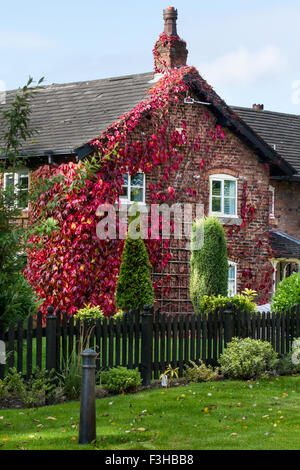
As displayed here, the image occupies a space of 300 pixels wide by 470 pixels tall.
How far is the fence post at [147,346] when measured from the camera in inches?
501

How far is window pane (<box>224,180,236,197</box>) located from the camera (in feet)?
77.6

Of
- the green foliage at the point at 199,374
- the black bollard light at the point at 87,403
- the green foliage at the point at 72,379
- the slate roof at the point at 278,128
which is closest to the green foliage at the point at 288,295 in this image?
the green foliage at the point at 199,374

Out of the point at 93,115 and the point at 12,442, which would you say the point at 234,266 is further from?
the point at 12,442

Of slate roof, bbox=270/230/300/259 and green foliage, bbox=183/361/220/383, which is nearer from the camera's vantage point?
green foliage, bbox=183/361/220/383

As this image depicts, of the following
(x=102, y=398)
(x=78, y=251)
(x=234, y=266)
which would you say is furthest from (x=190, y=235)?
(x=102, y=398)

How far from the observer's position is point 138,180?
21703mm

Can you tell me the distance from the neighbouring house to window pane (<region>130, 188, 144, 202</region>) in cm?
3

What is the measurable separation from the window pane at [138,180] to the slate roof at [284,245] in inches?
233

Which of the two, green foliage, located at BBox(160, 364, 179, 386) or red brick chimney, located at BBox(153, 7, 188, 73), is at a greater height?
red brick chimney, located at BBox(153, 7, 188, 73)

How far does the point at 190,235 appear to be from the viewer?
22.3 m

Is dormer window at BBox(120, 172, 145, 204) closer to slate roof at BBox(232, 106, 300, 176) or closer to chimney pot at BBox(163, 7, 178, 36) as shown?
chimney pot at BBox(163, 7, 178, 36)

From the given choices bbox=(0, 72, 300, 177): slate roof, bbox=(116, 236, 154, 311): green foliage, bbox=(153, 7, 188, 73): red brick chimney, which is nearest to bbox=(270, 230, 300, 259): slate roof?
bbox=(0, 72, 300, 177): slate roof

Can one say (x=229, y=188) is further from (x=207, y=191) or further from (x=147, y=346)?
(x=147, y=346)

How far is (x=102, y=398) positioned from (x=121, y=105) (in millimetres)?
12587
